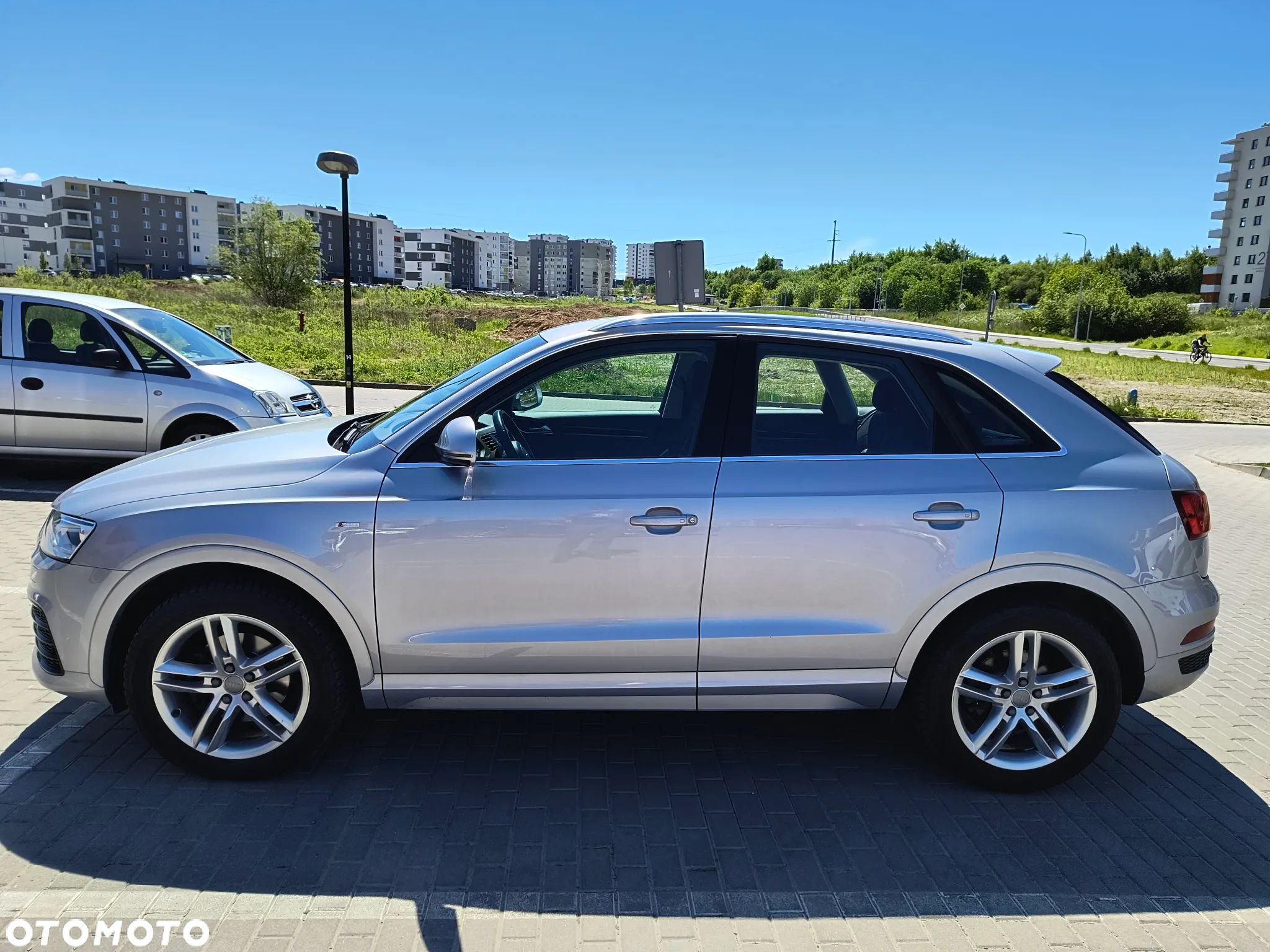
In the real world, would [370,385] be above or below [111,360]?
below

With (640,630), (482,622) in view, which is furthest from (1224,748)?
(482,622)

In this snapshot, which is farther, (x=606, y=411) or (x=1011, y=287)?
(x=1011, y=287)

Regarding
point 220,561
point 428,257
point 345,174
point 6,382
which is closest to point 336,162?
point 345,174

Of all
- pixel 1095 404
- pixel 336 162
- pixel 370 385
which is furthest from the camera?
pixel 370 385

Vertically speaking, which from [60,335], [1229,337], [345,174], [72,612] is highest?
[345,174]

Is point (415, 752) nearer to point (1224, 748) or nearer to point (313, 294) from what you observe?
point (1224, 748)

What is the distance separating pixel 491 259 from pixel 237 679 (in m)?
189

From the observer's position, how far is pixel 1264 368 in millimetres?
40500

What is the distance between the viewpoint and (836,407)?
3.64 m

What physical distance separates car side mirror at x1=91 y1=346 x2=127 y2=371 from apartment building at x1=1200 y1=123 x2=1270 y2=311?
10683 cm

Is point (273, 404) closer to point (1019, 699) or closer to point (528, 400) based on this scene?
point (528, 400)

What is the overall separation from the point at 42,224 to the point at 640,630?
535 feet

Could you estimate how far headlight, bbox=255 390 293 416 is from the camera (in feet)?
27.7

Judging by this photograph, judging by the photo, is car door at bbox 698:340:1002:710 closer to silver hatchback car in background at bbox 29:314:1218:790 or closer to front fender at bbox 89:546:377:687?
silver hatchback car in background at bbox 29:314:1218:790
